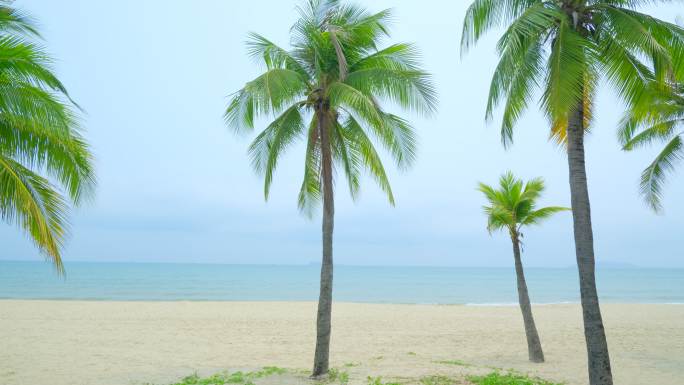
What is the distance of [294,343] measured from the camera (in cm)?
1495

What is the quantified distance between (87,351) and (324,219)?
25.9 feet

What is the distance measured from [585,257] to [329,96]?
4.77 metres

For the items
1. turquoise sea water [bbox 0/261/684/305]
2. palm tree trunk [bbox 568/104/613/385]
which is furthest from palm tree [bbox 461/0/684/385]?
turquoise sea water [bbox 0/261/684/305]

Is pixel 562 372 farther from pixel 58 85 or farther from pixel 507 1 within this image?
pixel 58 85

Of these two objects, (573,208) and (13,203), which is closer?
(13,203)

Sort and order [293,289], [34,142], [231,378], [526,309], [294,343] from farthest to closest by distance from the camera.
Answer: [293,289] → [294,343] → [526,309] → [231,378] → [34,142]

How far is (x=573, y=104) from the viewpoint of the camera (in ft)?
23.3

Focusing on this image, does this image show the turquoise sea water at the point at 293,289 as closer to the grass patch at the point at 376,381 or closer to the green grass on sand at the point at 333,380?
the green grass on sand at the point at 333,380

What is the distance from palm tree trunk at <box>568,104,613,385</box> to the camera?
6.97m

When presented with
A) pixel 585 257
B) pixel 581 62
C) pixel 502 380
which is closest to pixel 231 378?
pixel 502 380

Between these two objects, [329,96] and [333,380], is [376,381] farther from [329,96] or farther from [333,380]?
[329,96]

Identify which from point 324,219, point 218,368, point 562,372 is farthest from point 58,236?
point 562,372

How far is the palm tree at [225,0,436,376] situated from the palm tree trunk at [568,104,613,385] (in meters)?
2.31

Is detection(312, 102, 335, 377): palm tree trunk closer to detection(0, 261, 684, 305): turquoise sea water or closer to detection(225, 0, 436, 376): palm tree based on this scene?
detection(225, 0, 436, 376): palm tree
